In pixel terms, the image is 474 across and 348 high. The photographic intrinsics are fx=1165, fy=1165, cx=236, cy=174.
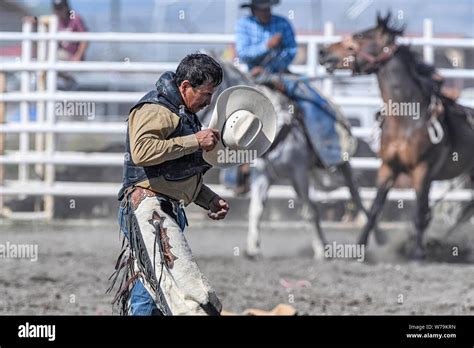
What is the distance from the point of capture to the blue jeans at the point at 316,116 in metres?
10.5

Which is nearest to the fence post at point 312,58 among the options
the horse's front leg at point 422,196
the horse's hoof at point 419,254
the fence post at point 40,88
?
the horse's front leg at point 422,196

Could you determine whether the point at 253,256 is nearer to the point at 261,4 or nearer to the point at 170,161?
the point at 261,4

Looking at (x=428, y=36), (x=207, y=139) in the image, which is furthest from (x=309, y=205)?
(x=207, y=139)

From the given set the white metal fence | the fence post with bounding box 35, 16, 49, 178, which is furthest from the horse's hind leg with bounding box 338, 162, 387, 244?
the fence post with bounding box 35, 16, 49, 178

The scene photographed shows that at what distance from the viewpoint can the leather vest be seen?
4.76 m

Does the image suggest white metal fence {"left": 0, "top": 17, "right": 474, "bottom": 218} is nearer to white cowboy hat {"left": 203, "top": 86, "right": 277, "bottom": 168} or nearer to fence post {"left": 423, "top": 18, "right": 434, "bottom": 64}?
fence post {"left": 423, "top": 18, "right": 434, "bottom": 64}

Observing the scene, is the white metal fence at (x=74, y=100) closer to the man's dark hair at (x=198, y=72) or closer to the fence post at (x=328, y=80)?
the fence post at (x=328, y=80)

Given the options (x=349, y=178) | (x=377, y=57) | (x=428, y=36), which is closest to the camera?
(x=377, y=57)

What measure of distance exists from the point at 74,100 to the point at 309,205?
2808 mm

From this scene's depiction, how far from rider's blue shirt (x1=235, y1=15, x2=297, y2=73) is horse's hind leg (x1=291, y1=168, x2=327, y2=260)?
3.27 feet

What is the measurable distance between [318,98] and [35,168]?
3498 mm

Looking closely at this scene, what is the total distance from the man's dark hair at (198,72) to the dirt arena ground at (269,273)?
3106 mm

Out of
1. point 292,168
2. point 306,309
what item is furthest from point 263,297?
point 292,168

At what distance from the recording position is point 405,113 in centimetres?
1028
